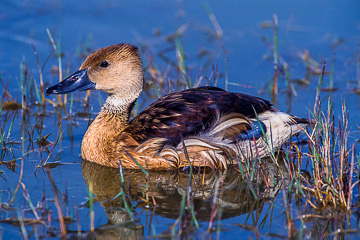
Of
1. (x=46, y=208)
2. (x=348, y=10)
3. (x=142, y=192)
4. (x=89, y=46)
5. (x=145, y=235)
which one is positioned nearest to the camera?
(x=145, y=235)

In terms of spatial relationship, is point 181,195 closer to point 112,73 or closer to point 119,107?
point 119,107

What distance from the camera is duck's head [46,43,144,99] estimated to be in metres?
6.00

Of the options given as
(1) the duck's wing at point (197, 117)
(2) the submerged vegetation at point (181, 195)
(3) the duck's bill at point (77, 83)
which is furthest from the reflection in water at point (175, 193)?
(3) the duck's bill at point (77, 83)

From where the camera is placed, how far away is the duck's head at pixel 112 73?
6.00 meters

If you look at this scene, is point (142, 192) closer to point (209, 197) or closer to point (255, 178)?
point (209, 197)

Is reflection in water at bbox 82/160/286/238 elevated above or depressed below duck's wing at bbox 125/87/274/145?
below

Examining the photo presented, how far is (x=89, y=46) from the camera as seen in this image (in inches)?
335

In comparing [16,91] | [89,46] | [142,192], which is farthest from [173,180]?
[89,46]

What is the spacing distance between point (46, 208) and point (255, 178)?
1791 mm

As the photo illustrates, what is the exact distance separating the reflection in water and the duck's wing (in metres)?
0.36

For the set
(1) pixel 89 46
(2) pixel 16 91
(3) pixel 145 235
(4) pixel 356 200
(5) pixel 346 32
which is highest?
(5) pixel 346 32

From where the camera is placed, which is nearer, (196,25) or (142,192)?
(142,192)

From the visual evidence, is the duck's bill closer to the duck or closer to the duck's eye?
the duck

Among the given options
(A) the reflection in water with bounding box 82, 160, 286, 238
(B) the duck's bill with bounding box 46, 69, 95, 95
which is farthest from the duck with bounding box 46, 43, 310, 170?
(A) the reflection in water with bounding box 82, 160, 286, 238
